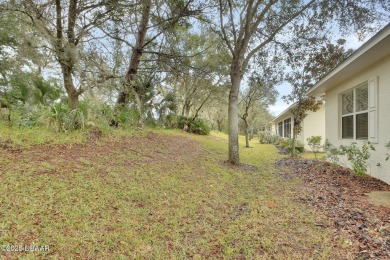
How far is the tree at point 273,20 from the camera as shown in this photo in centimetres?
682

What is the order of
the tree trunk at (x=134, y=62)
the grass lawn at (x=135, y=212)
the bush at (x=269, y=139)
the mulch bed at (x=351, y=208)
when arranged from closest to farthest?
the grass lawn at (x=135, y=212) → the mulch bed at (x=351, y=208) → the tree trunk at (x=134, y=62) → the bush at (x=269, y=139)

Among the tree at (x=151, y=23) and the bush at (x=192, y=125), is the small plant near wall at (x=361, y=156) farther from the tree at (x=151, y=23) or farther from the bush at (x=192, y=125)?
the bush at (x=192, y=125)

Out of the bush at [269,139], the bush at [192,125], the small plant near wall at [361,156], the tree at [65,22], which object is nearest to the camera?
the tree at [65,22]

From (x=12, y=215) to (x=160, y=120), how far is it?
39.6 feet

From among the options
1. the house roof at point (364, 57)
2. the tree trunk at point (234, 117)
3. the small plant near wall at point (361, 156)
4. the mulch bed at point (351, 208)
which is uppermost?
the house roof at point (364, 57)

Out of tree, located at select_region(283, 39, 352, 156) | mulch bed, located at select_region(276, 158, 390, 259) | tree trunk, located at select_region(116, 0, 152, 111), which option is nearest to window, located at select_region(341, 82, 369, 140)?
mulch bed, located at select_region(276, 158, 390, 259)

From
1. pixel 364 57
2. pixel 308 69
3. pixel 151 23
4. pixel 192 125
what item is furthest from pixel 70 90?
pixel 192 125

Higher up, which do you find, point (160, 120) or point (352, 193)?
point (160, 120)

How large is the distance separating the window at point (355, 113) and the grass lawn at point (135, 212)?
10.3ft

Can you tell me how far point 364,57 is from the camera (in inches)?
208

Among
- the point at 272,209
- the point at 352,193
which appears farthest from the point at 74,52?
the point at 352,193

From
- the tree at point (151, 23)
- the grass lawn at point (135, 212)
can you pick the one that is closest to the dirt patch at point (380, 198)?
the grass lawn at point (135, 212)

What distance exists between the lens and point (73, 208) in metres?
3.10

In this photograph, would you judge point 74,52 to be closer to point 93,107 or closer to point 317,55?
point 93,107
